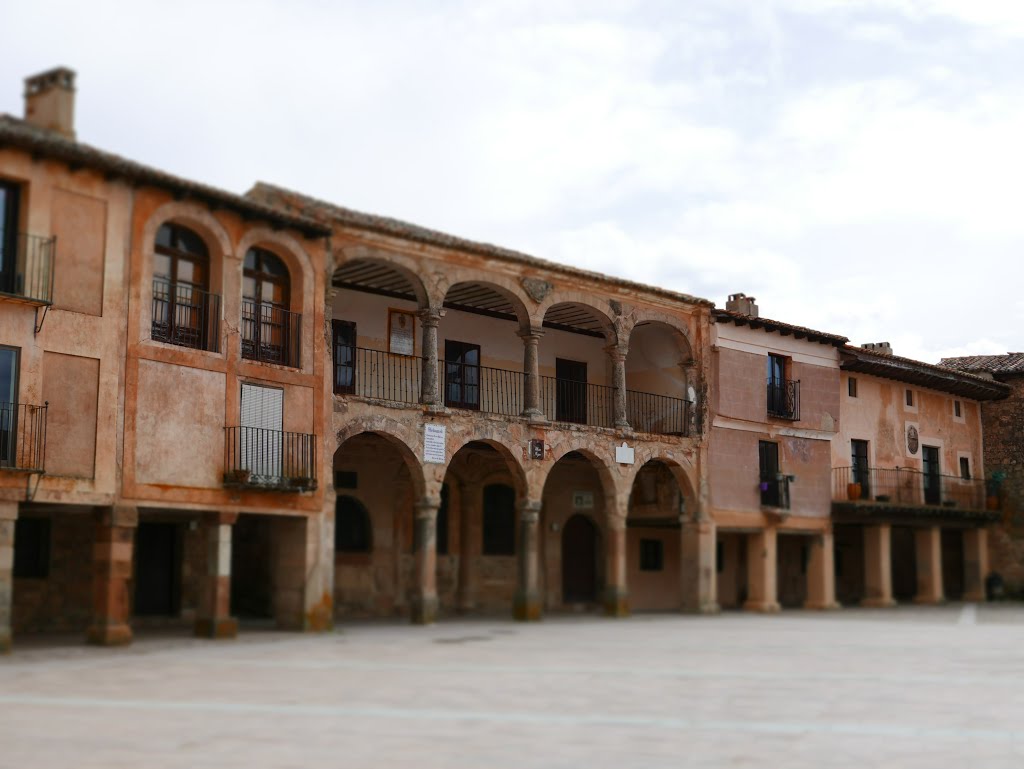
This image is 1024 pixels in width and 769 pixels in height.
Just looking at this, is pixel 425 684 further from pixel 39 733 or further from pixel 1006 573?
pixel 1006 573

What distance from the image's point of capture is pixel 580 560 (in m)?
31.8

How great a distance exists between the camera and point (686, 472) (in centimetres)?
2981

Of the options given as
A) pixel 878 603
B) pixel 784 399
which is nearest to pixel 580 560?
pixel 784 399

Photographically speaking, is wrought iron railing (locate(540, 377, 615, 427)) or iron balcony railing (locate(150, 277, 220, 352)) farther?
wrought iron railing (locate(540, 377, 615, 427))

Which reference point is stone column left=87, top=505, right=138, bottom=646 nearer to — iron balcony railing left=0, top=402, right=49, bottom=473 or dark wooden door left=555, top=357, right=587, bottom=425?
iron balcony railing left=0, top=402, right=49, bottom=473

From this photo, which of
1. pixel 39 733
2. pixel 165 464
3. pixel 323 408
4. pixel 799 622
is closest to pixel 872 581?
pixel 799 622

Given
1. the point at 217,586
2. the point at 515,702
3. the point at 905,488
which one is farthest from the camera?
the point at 905,488

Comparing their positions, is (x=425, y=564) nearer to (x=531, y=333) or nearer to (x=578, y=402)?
(x=531, y=333)

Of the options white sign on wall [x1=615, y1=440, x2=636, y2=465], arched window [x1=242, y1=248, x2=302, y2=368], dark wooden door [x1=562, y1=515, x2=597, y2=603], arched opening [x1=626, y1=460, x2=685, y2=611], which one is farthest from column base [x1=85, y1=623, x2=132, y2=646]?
arched opening [x1=626, y1=460, x2=685, y2=611]

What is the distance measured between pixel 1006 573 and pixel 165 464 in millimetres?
30289

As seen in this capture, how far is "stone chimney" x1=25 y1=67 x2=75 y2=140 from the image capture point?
63.6 feet

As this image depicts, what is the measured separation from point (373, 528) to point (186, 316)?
337 inches

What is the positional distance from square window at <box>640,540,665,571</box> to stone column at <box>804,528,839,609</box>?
429 centimetres

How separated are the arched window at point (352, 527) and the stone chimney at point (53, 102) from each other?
1080 cm
